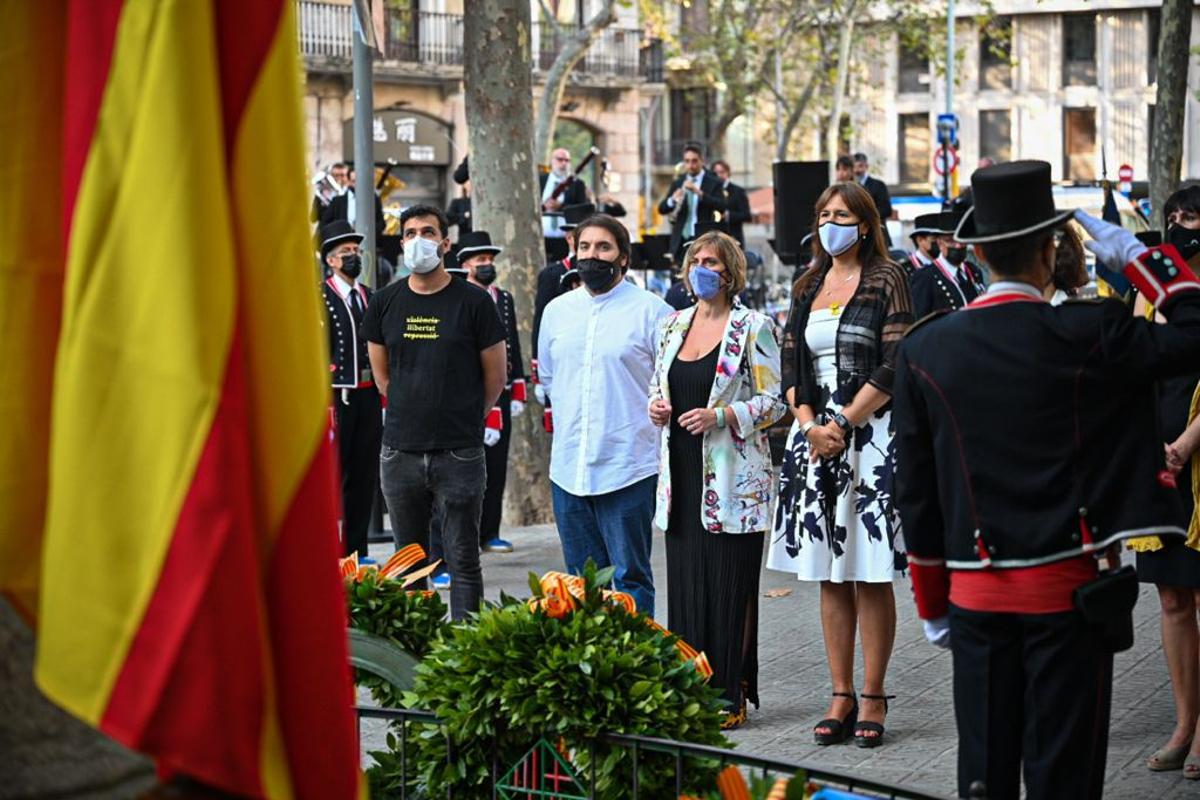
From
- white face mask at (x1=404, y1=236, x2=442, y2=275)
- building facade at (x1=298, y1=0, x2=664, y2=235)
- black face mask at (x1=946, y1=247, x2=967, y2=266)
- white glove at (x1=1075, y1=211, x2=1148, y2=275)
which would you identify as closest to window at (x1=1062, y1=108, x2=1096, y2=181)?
building facade at (x1=298, y1=0, x2=664, y2=235)

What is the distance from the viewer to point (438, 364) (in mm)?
9859

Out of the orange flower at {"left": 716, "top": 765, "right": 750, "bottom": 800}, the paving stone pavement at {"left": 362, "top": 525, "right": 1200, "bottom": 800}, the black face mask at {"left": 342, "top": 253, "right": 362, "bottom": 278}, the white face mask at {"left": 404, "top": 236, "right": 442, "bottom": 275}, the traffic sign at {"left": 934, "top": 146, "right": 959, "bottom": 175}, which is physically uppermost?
the traffic sign at {"left": 934, "top": 146, "right": 959, "bottom": 175}

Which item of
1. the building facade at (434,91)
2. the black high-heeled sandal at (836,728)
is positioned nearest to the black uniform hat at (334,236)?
the black high-heeled sandal at (836,728)

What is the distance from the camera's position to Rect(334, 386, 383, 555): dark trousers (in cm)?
1281

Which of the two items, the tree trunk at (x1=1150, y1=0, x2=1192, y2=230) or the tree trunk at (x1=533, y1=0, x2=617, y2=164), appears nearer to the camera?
the tree trunk at (x1=1150, y1=0, x2=1192, y2=230)

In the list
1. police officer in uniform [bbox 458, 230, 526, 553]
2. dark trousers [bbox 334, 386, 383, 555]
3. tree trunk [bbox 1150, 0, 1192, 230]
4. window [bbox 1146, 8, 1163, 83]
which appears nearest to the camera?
dark trousers [bbox 334, 386, 383, 555]

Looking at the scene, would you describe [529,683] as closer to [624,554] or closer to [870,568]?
[870,568]

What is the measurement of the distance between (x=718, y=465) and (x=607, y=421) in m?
1.05

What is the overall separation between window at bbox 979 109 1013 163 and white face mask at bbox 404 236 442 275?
71415mm

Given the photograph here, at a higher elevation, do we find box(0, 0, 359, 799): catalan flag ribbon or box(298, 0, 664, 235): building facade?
box(298, 0, 664, 235): building facade

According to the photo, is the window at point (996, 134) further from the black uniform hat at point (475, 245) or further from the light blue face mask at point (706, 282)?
the light blue face mask at point (706, 282)

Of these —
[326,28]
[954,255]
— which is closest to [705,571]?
[954,255]

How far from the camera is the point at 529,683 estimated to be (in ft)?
16.6

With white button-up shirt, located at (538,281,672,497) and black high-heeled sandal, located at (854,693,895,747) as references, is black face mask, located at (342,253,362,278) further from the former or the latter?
black high-heeled sandal, located at (854,693,895,747)
